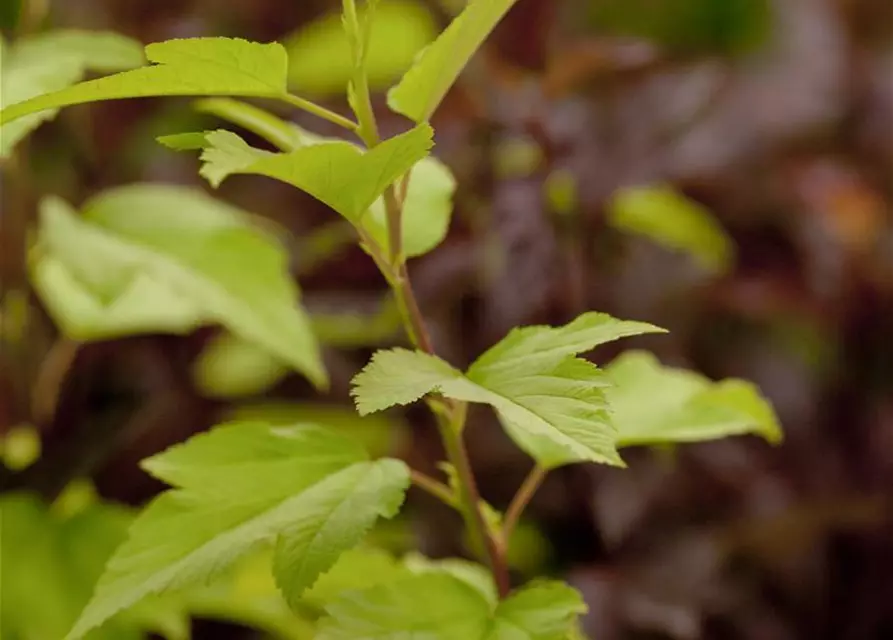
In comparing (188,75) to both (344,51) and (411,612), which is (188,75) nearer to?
(411,612)

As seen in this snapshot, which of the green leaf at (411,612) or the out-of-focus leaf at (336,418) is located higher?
the green leaf at (411,612)

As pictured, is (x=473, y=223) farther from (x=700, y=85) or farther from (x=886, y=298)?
(x=886, y=298)

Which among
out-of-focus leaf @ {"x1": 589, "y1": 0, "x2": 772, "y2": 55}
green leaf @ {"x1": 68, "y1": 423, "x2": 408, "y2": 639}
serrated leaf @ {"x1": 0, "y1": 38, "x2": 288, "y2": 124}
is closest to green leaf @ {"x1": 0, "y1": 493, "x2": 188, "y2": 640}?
green leaf @ {"x1": 68, "y1": 423, "x2": 408, "y2": 639}

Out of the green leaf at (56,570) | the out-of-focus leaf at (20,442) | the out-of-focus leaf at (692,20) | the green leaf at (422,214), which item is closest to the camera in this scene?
the green leaf at (422,214)

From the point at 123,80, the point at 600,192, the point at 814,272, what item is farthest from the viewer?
the point at 814,272

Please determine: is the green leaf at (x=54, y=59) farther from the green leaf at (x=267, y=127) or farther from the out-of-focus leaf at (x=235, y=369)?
the out-of-focus leaf at (x=235, y=369)

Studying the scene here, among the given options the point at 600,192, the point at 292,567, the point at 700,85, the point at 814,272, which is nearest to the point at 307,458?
the point at 292,567

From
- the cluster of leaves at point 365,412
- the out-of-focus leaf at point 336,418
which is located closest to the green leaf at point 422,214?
the cluster of leaves at point 365,412

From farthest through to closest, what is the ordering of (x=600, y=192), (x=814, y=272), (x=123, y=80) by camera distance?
1. (x=814, y=272)
2. (x=600, y=192)
3. (x=123, y=80)
